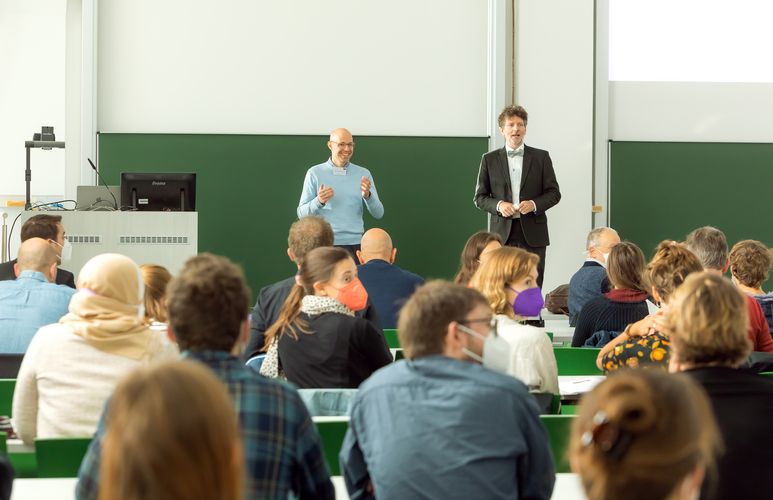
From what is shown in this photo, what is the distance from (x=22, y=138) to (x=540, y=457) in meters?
10.4

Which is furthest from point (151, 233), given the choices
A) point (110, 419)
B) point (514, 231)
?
point (110, 419)

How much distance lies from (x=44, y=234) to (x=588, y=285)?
3.38m

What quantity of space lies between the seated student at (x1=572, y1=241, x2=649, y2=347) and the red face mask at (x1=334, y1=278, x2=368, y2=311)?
1.31 meters

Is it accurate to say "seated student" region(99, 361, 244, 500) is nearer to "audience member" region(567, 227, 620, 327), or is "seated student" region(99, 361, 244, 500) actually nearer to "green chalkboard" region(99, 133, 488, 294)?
"audience member" region(567, 227, 620, 327)

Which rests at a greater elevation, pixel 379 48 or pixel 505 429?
pixel 379 48

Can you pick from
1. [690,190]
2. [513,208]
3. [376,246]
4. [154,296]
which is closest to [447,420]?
[154,296]

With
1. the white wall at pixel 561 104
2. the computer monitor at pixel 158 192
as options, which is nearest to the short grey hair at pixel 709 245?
the computer monitor at pixel 158 192

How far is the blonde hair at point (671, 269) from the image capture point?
14.2ft

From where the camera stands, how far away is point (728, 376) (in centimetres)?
257

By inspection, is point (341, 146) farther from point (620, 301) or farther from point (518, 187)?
point (620, 301)

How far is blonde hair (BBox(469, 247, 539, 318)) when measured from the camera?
4.16 m

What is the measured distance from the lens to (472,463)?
→ 2512 mm

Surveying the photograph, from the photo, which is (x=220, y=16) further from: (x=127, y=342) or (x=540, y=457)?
(x=540, y=457)

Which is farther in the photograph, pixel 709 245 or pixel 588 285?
pixel 588 285
